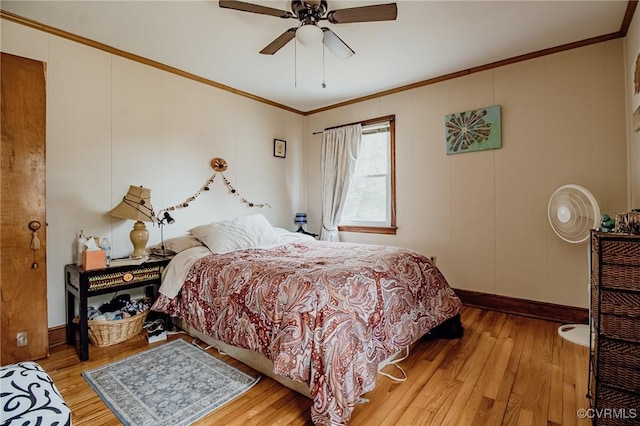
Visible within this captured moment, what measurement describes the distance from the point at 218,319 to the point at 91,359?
992 mm

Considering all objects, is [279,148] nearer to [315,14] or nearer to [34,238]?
[315,14]

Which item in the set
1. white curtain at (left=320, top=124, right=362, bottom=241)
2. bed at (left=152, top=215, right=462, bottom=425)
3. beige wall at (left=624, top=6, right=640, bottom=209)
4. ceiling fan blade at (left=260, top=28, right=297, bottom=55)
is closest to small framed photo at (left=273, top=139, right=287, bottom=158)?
white curtain at (left=320, top=124, right=362, bottom=241)

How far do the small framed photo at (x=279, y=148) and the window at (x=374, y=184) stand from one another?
110 centimetres

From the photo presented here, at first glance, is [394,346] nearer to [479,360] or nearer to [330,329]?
[330,329]

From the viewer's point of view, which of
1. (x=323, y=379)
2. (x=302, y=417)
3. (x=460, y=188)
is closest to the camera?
(x=323, y=379)

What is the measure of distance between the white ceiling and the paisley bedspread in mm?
1842

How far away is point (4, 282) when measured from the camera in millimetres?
2039

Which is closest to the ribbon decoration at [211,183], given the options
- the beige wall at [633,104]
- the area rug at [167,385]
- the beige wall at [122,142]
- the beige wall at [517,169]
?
the beige wall at [122,142]

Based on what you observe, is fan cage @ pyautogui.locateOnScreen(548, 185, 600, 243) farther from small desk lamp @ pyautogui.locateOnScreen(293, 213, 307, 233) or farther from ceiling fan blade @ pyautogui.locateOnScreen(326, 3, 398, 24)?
small desk lamp @ pyautogui.locateOnScreen(293, 213, 307, 233)

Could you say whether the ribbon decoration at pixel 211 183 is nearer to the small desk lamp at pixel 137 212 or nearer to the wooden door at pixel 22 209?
the small desk lamp at pixel 137 212

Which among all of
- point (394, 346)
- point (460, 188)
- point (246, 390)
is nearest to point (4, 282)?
point (246, 390)

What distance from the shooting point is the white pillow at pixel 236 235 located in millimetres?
2781

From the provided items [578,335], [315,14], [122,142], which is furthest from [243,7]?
[578,335]

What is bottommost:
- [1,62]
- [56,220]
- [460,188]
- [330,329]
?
[330,329]
